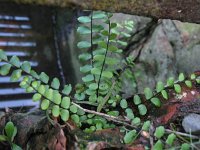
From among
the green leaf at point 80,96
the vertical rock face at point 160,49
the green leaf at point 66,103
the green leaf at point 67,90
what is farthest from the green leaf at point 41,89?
the vertical rock face at point 160,49

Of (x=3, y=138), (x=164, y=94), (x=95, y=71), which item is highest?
(x=95, y=71)

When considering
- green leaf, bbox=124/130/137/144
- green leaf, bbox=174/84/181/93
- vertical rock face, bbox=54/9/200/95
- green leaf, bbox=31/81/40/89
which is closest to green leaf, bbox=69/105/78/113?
green leaf, bbox=31/81/40/89

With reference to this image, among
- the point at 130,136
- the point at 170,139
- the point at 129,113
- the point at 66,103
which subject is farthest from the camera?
the point at 129,113

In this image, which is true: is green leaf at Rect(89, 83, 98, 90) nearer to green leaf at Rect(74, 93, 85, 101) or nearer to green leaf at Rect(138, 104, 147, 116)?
green leaf at Rect(74, 93, 85, 101)

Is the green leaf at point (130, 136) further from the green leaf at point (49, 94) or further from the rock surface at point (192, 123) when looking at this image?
the green leaf at point (49, 94)

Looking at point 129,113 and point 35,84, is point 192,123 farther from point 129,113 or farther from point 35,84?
point 35,84

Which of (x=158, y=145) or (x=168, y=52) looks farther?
(x=168, y=52)

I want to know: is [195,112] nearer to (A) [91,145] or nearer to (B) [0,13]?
(A) [91,145]

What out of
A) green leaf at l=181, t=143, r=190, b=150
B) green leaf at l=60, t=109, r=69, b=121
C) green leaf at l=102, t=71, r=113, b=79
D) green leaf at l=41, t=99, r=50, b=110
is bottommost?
green leaf at l=181, t=143, r=190, b=150

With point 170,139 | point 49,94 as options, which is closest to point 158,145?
point 170,139

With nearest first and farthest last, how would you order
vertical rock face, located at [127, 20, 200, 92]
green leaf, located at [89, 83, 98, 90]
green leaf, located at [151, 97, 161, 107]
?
1. green leaf, located at [151, 97, 161, 107]
2. green leaf, located at [89, 83, 98, 90]
3. vertical rock face, located at [127, 20, 200, 92]
